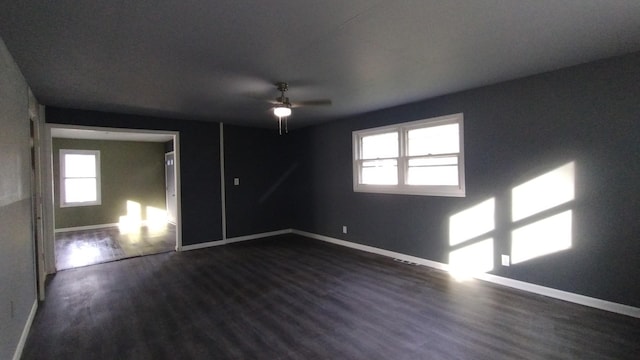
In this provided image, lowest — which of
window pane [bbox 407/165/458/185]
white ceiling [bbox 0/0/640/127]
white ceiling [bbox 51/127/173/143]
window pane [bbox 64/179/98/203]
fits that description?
window pane [bbox 64/179/98/203]

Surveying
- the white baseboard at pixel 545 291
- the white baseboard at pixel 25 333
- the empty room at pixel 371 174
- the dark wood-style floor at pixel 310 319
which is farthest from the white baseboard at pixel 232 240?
the white baseboard at pixel 545 291

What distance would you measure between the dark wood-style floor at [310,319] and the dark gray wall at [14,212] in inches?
14.1

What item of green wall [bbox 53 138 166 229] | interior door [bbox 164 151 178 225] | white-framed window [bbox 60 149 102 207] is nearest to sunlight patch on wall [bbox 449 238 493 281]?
interior door [bbox 164 151 178 225]

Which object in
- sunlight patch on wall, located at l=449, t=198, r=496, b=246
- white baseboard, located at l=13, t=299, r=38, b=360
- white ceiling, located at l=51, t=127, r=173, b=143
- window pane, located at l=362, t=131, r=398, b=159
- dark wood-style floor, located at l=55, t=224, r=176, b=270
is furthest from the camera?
white ceiling, located at l=51, t=127, r=173, b=143

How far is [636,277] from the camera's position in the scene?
2693 millimetres

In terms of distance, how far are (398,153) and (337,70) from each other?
6.97 feet

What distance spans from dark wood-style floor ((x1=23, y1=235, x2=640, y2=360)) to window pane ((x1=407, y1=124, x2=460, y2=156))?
1.67 m

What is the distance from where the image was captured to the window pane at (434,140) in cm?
406

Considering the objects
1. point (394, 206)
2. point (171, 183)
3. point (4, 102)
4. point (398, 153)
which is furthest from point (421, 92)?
point (171, 183)

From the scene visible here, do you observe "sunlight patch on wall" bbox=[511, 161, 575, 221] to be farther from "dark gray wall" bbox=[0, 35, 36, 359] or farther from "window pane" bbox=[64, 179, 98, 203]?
"window pane" bbox=[64, 179, 98, 203]

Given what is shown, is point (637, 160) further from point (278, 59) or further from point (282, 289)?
point (282, 289)

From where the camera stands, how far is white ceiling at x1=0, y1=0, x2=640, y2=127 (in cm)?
190

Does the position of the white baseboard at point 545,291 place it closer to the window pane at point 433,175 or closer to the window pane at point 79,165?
the window pane at point 433,175

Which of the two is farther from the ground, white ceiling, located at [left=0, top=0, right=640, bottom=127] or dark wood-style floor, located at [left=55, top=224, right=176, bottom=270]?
white ceiling, located at [left=0, top=0, right=640, bottom=127]
